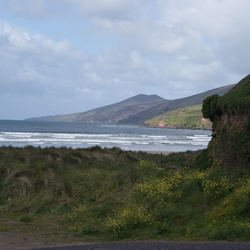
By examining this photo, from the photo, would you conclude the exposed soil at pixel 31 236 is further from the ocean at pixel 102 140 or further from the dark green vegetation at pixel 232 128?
the ocean at pixel 102 140

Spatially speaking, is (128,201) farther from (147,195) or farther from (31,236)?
(31,236)

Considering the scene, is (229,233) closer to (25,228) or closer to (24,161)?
(25,228)

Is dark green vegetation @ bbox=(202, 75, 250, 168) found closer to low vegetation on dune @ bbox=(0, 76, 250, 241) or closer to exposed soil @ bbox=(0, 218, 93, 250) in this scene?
low vegetation on dune @ bbox=(0, 76, 250, 241)

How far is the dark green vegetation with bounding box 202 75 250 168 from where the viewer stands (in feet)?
49.0

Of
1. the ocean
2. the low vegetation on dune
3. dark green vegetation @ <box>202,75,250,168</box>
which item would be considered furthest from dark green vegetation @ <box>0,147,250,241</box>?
the ocean

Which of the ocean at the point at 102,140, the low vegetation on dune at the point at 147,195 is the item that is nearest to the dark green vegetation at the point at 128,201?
the low vegetation on dune at the point at 147,195

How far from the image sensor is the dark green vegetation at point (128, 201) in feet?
32.4

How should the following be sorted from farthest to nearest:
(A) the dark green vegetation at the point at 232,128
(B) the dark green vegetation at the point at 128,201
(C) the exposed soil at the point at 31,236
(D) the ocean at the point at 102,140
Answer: (D) the ocean at the point at 102,140 → (A) the dark green vegetation at the point at 232,128 → (B) the dark green vegetation at the point at 128,201 → (C) the exposed soil at the point at 31,236

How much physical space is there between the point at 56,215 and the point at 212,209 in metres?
5.60

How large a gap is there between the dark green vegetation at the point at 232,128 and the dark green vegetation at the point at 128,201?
0.63 metres

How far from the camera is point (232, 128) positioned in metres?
16.2

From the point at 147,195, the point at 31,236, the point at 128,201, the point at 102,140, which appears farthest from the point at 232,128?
the point at 102,140

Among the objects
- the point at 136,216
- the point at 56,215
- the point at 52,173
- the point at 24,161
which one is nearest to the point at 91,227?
the point at 136,216

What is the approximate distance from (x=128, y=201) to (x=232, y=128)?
6.15 metres
